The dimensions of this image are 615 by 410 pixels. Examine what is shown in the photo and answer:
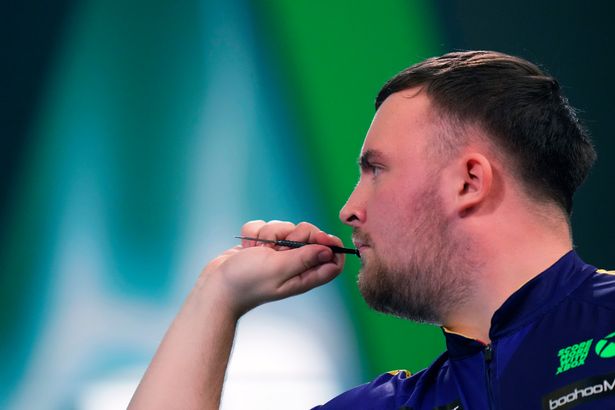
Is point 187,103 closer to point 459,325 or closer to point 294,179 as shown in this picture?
point 294,179

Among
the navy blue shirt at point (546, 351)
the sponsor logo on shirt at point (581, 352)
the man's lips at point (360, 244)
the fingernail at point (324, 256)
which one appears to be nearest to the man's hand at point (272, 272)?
the fingernail at point (324, 256)

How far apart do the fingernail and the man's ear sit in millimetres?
265

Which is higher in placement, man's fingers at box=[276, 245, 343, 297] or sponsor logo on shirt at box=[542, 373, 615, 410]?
man's fingers at box=[276, 245, 343, 297]

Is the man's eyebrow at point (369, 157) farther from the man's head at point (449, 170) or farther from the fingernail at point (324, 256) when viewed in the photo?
the fingernail at point (324, 256)

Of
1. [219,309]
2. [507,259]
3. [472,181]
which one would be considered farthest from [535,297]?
[219,309]

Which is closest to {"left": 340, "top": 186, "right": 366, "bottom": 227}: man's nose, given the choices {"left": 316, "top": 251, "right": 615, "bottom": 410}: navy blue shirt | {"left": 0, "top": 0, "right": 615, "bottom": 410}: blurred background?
{"left": 316, "top": 251, "right": 615, "bottom": 410}: navy blue shirt

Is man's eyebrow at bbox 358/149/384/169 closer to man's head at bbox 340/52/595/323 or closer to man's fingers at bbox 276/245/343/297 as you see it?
man's head at bbox 340/52/595/323

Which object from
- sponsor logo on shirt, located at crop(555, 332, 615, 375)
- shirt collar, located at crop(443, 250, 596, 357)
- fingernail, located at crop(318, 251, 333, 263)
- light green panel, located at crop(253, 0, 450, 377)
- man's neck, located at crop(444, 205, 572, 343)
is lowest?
sponsor logo on shirt, located at crop(555, 332, 615, 375)

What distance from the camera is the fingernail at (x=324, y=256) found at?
1.42 metres

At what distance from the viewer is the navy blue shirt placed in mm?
1082

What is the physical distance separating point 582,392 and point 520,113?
42cm

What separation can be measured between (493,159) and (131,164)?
111 cm

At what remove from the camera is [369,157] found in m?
1.32

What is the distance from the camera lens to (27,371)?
6.52 ft
